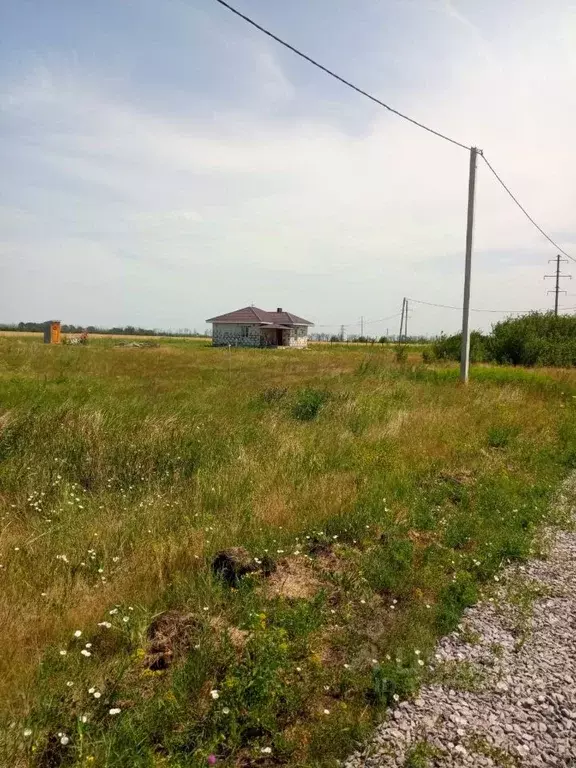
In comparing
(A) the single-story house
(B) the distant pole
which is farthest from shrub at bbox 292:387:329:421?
(A) the single-story house

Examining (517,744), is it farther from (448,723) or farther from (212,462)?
(212,462)

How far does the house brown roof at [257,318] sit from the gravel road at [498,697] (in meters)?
57.1

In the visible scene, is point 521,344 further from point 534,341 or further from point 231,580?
point 231,580

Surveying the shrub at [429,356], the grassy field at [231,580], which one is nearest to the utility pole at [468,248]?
the grassy field at [231,580]

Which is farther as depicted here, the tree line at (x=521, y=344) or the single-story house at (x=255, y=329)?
the single-story house at (x=255, y=329)

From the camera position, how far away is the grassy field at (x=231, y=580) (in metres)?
2.93

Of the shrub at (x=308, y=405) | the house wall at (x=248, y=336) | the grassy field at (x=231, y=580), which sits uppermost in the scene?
the house wall at (x=248, y=336)

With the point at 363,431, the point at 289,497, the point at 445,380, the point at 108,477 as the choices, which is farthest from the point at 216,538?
the point at 445,380

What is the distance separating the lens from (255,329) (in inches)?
2410

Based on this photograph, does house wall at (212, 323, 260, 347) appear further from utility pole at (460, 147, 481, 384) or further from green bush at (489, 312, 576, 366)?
utility pole at (460, 147, 481, 384)

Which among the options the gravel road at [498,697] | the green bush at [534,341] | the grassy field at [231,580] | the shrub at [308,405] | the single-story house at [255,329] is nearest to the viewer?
the gravel road at [498,697]

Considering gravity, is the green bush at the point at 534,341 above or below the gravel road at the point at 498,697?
above

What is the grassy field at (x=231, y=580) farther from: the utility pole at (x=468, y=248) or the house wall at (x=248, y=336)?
the house wall at (x=248, y=336)

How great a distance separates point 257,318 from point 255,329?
124 centimetres
